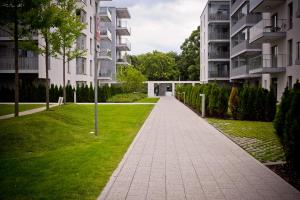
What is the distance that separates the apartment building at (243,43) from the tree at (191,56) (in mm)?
25157

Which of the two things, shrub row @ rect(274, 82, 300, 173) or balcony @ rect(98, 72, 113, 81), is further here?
balcony @ rect(98, 72, 113, 81)

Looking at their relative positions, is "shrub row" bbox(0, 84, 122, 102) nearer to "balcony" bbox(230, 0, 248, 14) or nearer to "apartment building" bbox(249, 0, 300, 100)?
"apartment building" bbox(249, 0, 300, 100)

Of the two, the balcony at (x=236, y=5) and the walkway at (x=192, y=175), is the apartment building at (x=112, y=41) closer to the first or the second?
the balcony at (x=236, y=5)

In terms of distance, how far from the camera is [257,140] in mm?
11797

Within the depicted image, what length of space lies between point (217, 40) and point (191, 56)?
26.5m

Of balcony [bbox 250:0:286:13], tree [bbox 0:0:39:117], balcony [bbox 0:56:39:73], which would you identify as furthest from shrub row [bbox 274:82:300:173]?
balcony [bbox 0:56:39:73]

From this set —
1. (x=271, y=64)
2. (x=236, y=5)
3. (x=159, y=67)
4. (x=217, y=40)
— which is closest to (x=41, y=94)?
(x=271, y=64)

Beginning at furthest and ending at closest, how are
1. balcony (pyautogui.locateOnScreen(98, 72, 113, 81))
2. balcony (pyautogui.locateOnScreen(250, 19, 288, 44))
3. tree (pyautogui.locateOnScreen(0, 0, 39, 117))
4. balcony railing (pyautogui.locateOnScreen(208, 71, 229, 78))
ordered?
balcony railing (pyautogui.locateOnScreen(208, 71, 229, 78)) → balcony (pyautogui.locateOnScreen(98, 72, 113, 81)) → balcony (pyautogui.locateOnScreen(250, 19, 288, 44)) → tree (pyautogui.locateOnScreen(0, 0, 39, 117))

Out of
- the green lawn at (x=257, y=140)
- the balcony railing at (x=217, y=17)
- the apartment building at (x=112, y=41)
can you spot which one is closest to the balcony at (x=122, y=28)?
the apartment building at (x=112, y=41)

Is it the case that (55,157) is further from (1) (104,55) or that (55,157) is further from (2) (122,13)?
(2) (122,13)

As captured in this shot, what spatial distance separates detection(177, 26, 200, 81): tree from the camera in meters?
77.2

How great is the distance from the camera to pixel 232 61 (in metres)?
51.0

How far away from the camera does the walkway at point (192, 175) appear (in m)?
5.89

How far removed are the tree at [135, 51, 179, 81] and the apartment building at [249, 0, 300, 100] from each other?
51343 mm
